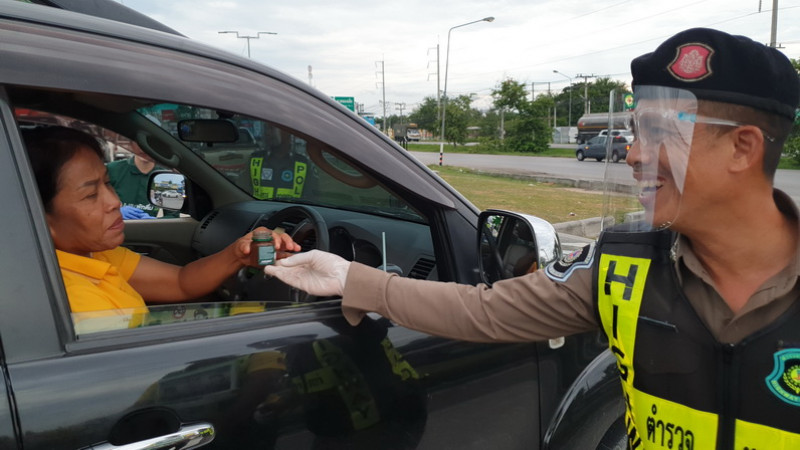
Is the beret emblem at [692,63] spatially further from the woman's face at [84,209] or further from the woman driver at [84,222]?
the woman's face at [84,209]

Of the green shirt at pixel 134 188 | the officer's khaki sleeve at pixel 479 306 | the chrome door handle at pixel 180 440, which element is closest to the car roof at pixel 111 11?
the officer's khaki sleeve at pixel 479 306

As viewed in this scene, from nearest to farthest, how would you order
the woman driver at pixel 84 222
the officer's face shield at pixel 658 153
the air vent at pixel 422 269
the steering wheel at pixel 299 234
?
the officer's face shield at pixel 658 153 → the woman driver at pixel 84 222 → the steering wheel at pixel 299 234 → the air vent at pixel 422 269

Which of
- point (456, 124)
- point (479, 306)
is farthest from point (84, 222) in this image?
point (456, 124)

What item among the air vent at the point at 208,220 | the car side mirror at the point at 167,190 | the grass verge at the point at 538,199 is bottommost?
the grass verge at the point at 538,199

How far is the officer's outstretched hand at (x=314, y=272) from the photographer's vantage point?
61.0 inches

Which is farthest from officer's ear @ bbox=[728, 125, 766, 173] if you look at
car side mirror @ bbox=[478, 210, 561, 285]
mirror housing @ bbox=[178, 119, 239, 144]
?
mirror housing @ bbox=[178, 119, 239, 144]

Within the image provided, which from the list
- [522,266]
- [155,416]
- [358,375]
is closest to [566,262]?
[522,266]

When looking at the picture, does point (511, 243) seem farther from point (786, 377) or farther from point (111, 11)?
point (111, 11)

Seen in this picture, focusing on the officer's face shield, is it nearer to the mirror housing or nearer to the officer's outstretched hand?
the officer's outstretched hand

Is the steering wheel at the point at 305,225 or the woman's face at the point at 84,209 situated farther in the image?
the steering wheel at the point at 305,225

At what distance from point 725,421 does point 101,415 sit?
1.23m

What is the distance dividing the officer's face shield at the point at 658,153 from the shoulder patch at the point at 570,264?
14 cm

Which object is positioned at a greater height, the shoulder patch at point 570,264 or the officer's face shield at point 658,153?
the officer's face shield at point 658,153

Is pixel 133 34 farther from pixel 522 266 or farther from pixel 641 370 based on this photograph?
pixel 641 370
